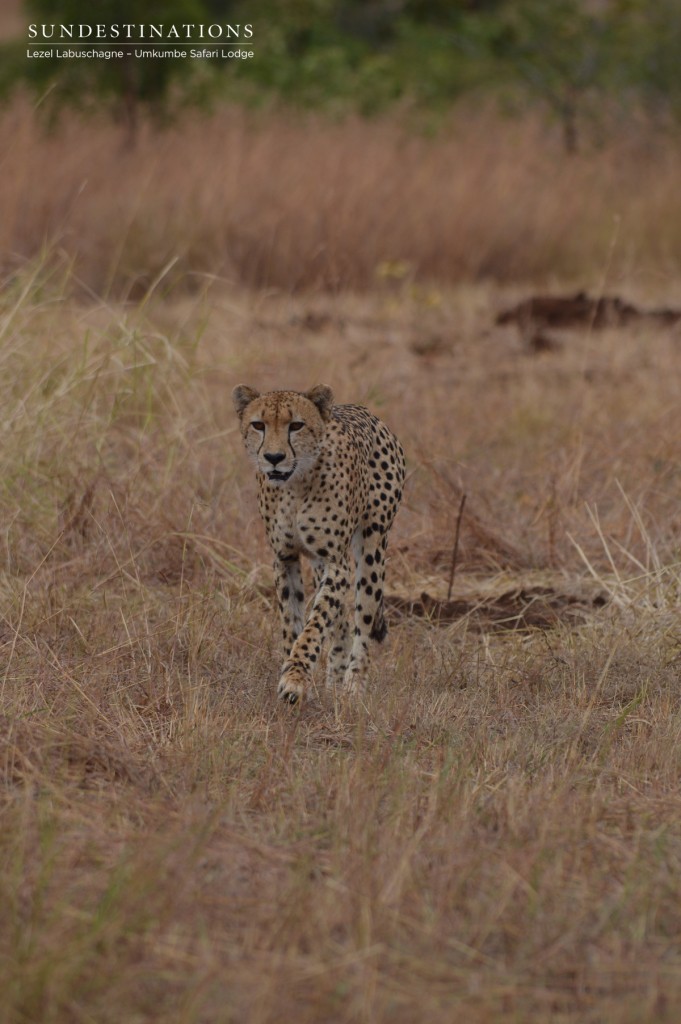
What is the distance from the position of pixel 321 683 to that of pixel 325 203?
18.2 feet

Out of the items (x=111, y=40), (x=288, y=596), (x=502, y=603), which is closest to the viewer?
(x=288, y=596)

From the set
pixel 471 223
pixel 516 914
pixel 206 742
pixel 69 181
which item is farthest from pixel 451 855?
pixel 471 223

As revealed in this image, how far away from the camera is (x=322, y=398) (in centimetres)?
370

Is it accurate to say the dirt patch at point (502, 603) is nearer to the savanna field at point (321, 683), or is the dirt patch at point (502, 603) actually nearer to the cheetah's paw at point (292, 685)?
the savanna field at point (321, 683)

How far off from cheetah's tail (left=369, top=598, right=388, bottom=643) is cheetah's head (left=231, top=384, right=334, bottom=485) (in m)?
0.53

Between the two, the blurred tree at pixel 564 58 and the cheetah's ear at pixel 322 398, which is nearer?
the cheetah's ear at pixel 322 398

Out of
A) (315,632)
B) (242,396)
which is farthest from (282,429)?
(315,632)

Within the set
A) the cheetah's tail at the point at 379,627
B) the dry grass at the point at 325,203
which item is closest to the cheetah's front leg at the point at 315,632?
the cheetah's tail at the point at 379,627

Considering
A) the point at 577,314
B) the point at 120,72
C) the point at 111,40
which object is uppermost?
the point at 111,40

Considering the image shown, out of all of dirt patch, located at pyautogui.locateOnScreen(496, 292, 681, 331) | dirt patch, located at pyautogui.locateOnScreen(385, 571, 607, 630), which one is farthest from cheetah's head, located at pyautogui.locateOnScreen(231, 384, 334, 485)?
dirt patch, located at pyautogui.locateOnScreen(496, 292, 681, 331)

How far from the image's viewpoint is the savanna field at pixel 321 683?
2.40 meters

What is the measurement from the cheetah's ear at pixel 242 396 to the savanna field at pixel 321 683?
0.57 meters

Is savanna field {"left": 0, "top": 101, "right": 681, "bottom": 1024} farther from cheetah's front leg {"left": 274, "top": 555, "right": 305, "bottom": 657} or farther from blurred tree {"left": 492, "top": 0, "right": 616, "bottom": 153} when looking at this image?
blurred tree {"left": 492, "top": 0, "right": 616, "bottom": 153}

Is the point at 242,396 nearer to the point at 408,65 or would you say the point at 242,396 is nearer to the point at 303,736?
the point at 303,736
